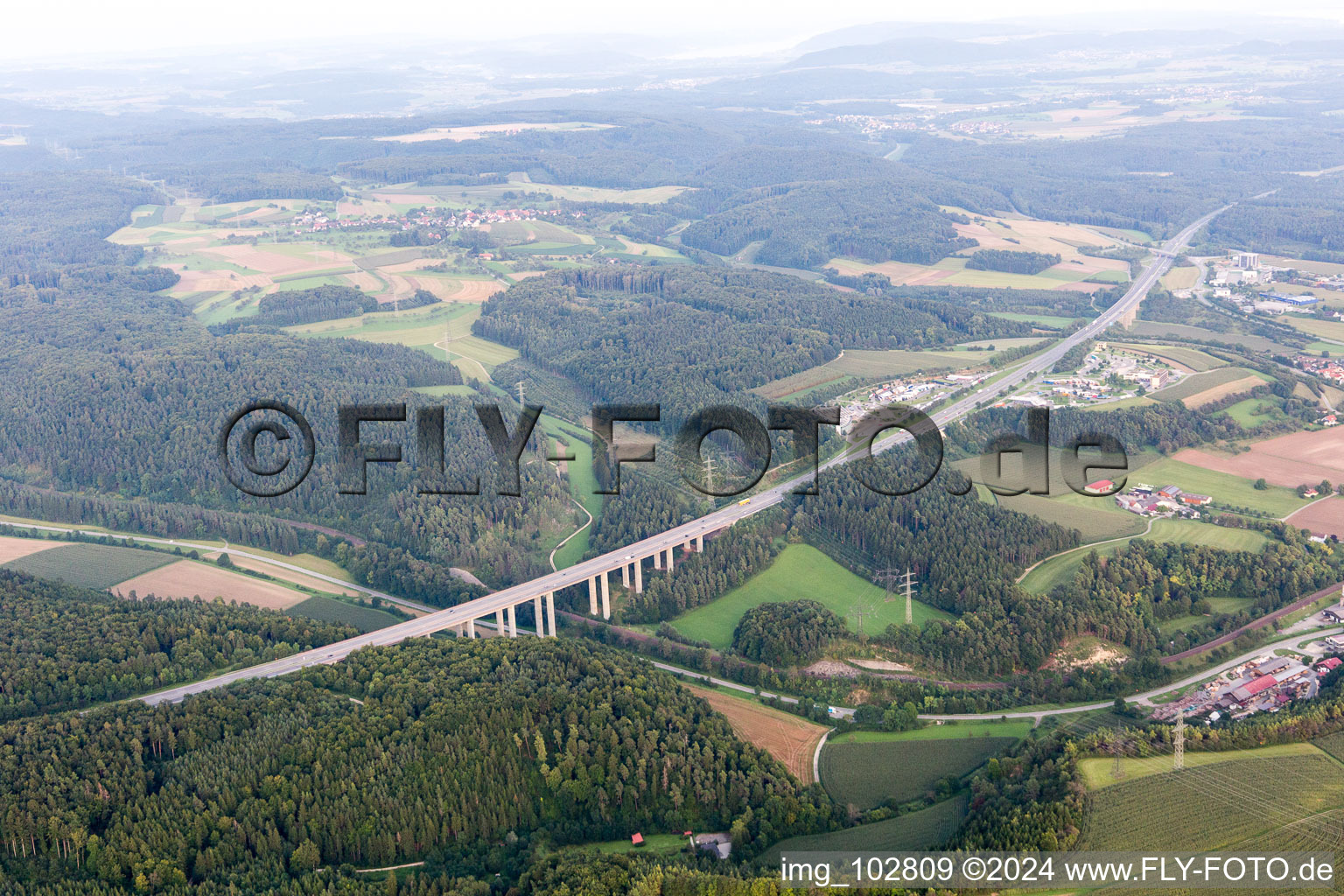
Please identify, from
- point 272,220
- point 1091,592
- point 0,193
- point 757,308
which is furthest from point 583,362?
point 0,193

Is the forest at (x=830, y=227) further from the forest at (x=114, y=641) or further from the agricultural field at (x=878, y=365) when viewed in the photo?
the forest at (x=114, y=641)

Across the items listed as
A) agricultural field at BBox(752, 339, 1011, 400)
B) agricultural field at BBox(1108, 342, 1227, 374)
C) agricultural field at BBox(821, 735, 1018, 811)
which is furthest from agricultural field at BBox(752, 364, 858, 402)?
agricultural field at BBox(821, 735, 1018, 811)

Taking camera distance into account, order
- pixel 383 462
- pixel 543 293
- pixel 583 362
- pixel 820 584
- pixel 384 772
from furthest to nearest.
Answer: pixel 543 293, pixel 583 362, pixel 383 462, pixel 820 584, pixel 384 772

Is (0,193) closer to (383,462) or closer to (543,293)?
(543,293)

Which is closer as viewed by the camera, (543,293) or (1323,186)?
(543,293)

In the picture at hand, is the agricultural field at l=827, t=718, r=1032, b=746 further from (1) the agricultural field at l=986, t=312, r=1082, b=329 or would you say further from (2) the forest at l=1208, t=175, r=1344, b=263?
(2) the forest at l=1208, t=175, r=1344, b=263

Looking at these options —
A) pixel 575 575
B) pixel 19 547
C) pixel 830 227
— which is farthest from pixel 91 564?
pixel 830 227
